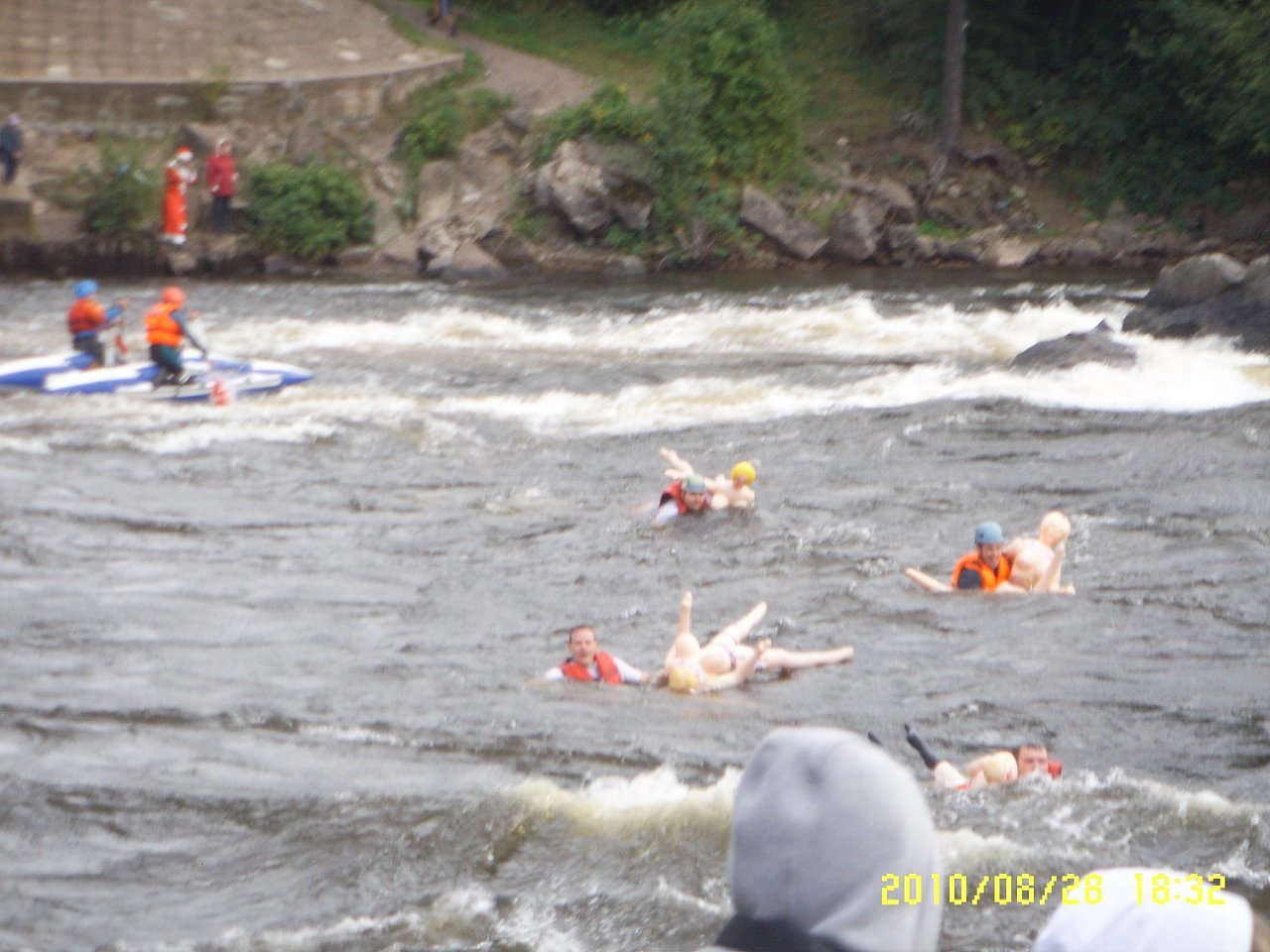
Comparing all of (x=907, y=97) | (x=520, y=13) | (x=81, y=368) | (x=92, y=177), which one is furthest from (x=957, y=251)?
(x=81, y=368)

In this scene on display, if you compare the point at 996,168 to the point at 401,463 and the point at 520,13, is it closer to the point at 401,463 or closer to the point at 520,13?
the point at 520,13

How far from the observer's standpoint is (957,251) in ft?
101

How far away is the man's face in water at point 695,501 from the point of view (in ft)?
43.1

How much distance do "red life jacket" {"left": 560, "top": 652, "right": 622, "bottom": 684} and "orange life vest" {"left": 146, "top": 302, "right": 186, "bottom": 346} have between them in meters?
9.57

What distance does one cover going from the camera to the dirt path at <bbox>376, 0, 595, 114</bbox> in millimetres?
32250

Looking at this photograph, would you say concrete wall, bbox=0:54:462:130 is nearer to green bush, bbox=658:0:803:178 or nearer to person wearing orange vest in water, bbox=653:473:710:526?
green bush, bbox=658:0:803:178

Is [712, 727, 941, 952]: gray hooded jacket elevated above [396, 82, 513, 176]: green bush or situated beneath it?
elevated above

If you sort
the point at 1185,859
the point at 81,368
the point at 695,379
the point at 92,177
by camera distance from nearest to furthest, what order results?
the point at 1185,859 → the point at 81,368 → the point at 695,379 → the point at 92,177

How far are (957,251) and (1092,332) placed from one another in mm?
10121

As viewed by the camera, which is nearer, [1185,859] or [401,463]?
[1185,859]

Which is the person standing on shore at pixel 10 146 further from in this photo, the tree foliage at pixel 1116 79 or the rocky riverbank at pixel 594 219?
the tree foliage at pixel 1116 79

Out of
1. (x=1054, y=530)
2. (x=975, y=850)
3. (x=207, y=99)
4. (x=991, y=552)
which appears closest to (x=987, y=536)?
(x=991, y=552)

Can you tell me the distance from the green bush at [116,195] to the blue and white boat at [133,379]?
9.73 metres

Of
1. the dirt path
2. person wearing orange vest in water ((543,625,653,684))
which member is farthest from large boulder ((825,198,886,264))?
person wearing orange vest in water ((543,625,653,684))
